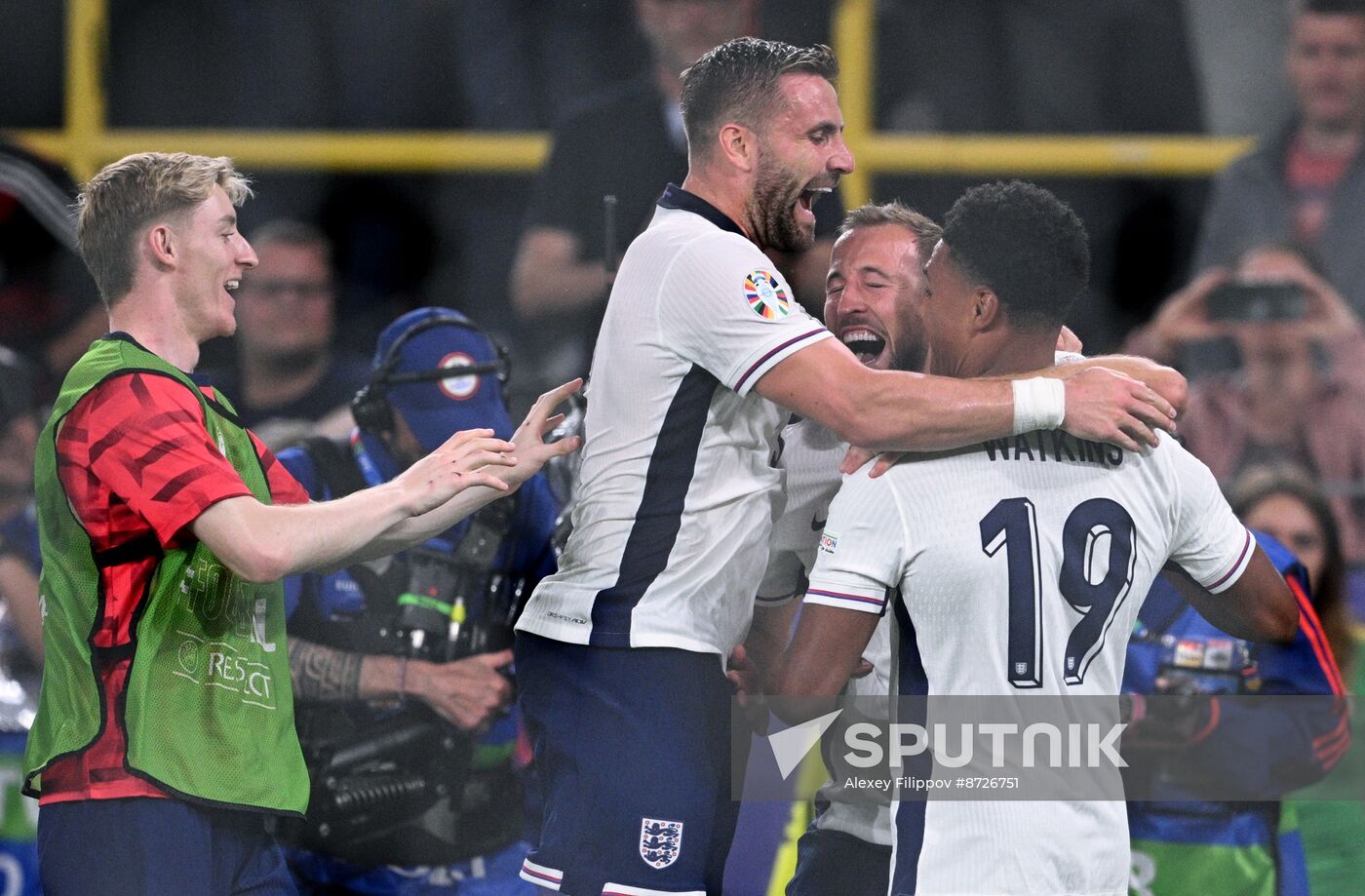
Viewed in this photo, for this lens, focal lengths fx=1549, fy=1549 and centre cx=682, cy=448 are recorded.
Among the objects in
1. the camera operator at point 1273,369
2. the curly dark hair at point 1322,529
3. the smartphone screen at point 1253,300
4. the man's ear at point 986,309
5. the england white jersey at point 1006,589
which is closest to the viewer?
the england white jersey at point 1006,589

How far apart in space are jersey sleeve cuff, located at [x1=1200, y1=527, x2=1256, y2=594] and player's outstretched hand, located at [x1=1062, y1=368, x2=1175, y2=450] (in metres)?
0.24

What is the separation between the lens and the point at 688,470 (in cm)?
212

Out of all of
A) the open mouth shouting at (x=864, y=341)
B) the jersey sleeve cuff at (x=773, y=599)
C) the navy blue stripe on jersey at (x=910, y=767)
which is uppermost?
the open mouth shouting at (x=864, y=341)

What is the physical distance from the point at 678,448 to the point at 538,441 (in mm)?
222

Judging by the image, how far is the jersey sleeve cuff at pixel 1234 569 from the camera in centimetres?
212

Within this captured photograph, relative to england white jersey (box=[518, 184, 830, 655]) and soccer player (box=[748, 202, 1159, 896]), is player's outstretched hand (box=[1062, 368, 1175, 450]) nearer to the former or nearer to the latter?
england white jersey (box=[518, 184, 830, 655])

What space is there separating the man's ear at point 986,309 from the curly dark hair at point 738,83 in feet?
1.39

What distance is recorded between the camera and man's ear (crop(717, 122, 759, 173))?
2.21 metres

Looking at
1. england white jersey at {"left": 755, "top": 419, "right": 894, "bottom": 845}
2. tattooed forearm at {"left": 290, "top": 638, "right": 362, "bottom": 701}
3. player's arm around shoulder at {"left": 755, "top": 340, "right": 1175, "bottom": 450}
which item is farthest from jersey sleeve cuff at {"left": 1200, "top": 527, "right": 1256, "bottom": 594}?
tattooed forearm at {"left": 290, "top": 638, "right": 362, "bottom": 701}

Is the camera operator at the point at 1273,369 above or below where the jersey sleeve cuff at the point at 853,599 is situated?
above

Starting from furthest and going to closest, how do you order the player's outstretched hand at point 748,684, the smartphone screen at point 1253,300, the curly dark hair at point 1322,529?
the smartphone screen at point 1253,300 → the curly dark hair at point 1322,529 → the player's outstretched hand at point 748,684

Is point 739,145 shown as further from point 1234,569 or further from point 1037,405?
point 1234,569

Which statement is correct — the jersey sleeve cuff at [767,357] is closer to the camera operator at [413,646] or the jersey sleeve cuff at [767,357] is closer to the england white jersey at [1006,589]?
the england white jersey at [1006,589]

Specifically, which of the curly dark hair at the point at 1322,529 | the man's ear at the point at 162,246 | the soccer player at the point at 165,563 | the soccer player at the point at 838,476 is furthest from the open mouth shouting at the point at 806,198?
the curly dark hair at the point at 1322,529
